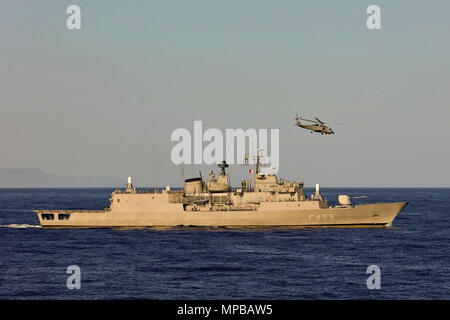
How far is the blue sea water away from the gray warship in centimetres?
106

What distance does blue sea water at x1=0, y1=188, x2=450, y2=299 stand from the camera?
28.3 metres

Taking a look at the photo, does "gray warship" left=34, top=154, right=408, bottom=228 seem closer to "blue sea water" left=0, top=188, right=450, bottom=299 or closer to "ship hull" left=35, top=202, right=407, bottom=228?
"ship hull" left=35, top=202, right=407, bottom=228

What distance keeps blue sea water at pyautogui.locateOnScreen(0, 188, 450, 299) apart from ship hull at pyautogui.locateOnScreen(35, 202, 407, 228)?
2.81ft

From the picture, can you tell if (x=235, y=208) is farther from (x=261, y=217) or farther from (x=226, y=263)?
(x=226, y=263)

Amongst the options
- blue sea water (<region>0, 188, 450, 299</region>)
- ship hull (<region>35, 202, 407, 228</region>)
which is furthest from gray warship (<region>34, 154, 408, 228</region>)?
blue sea water (<region>0, 188, 450, 299</region>)

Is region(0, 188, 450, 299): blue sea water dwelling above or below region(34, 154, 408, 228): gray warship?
below

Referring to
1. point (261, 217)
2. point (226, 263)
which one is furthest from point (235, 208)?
point (226, 263)

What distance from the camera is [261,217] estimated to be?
53.1 m

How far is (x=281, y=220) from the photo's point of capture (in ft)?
173

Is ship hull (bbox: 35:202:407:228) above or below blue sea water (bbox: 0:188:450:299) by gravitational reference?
above

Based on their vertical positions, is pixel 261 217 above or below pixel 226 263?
above

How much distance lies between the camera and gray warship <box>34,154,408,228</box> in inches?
2076

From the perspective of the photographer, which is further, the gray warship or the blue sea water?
the gray warship

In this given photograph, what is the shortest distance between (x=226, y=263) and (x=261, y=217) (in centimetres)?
1712
